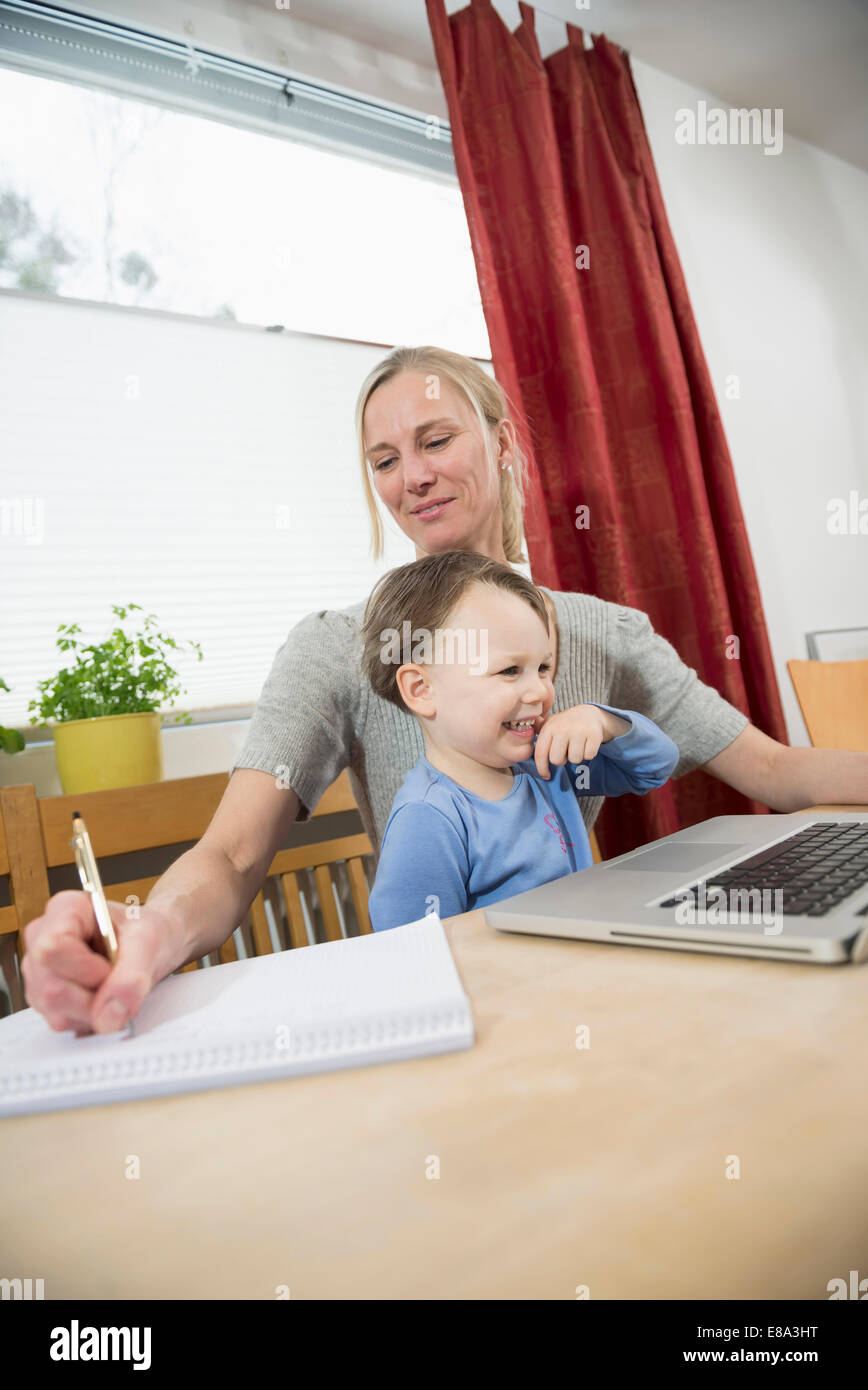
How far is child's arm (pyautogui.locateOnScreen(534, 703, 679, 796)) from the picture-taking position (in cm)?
88

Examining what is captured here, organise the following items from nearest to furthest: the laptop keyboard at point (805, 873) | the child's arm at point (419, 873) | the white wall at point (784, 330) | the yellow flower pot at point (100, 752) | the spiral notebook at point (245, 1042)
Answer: the spiral notebook at point (245, 1042), the laptop keyboard at point (805, 873), the child's arm at point (419, 873), the yellow flower pot at point (100, 752), the white wall at point (784, 330)

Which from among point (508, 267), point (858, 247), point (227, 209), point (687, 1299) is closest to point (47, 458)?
point (227, 209)

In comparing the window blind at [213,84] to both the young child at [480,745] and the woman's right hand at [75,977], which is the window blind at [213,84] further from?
the woman's right hand at [75,977]

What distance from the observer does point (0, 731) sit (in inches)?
56.4

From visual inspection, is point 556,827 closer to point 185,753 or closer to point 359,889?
point 359,889

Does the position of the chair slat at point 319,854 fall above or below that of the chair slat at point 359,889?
above

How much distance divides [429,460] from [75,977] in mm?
932

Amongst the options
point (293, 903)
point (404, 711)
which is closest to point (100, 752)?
point (293, 903)

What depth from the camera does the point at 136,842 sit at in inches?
45.6

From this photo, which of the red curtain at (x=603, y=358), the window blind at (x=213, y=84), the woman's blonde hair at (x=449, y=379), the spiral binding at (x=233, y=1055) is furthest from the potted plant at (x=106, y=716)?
the window blind at (x=213, y=84)

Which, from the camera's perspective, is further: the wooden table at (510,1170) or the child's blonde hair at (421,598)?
the child's blonde hair at (421,598)

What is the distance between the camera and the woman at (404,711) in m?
1.02

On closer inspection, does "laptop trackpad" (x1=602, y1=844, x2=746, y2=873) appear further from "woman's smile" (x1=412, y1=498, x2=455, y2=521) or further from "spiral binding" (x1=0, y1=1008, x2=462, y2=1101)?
"woman's smile" (x1=412, y1=498, x2=455, y2=521)

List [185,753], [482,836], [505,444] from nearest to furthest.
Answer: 1. [482,836]
2. [505,444]
3. [185,753]
